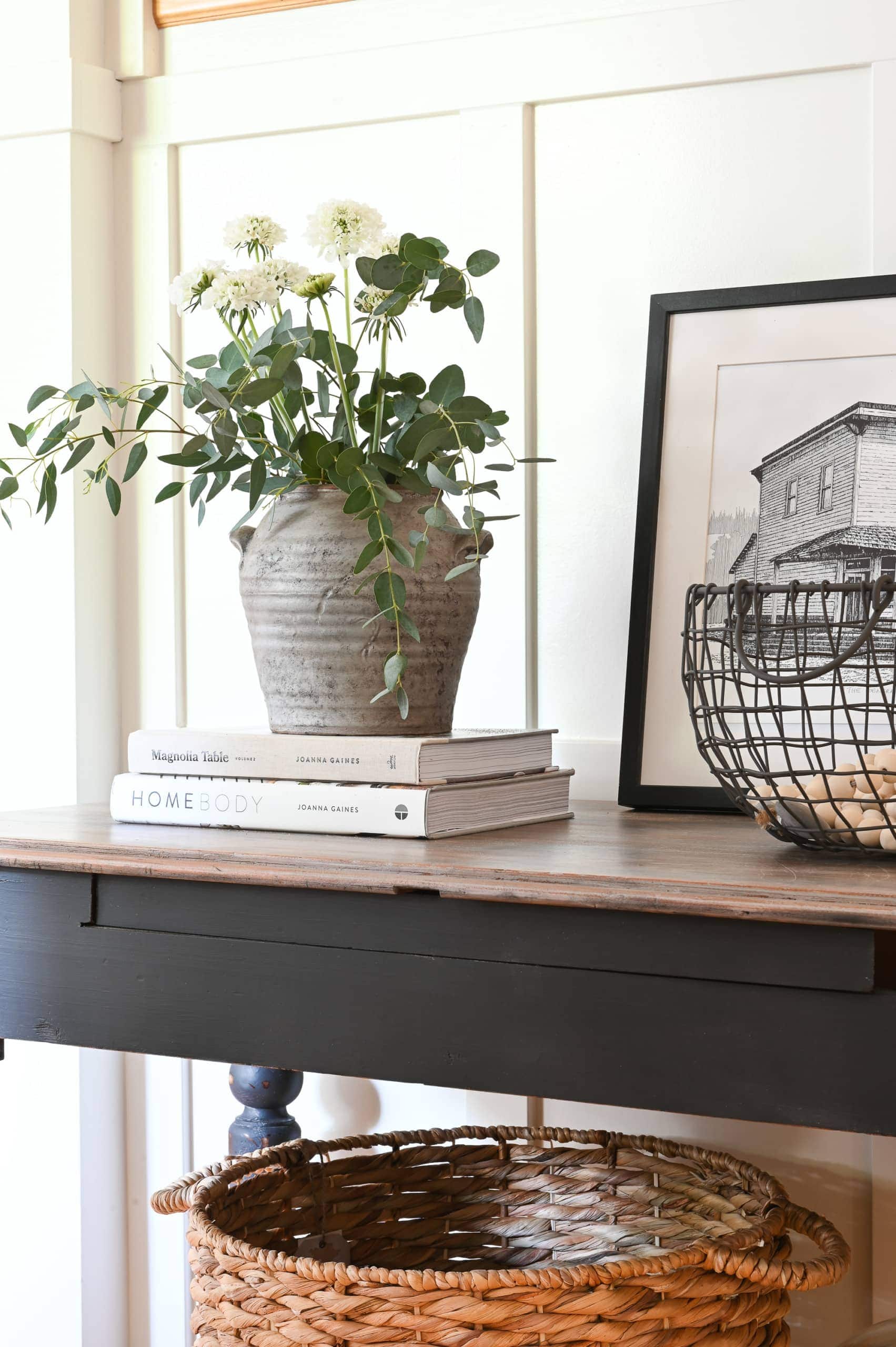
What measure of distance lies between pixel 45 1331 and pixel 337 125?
141 cm

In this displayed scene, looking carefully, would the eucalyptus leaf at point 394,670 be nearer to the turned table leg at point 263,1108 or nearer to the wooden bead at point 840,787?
the wooden bead at point 840,787

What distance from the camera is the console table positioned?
31.9 inches

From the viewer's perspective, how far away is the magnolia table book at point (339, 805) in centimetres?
104

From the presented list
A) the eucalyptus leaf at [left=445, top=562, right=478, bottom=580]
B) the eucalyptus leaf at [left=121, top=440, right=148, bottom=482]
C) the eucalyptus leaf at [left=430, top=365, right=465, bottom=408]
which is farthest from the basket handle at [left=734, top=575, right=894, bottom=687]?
the eucalyptus leaf at [left=121, top=440, right=148, bottom=482]

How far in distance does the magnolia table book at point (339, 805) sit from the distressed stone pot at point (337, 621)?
0.09 m

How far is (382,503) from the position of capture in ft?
3.68

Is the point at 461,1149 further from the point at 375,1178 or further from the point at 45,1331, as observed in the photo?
the point at 45,1331

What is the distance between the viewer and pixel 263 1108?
1.43 meters

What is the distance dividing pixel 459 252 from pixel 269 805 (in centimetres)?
66

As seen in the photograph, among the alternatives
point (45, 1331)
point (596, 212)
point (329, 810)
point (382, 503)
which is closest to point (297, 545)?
point (382, 503)

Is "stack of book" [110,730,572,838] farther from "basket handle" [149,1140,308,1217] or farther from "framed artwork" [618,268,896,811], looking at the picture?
"basket handle" [149,1140,308,1217]

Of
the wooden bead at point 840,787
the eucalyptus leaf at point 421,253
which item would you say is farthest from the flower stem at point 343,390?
the wooden bead at point 840,787

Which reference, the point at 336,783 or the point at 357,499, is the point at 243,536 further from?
the point at 336,783

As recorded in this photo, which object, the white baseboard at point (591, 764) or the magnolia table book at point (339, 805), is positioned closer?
the magnolia table book at point (339, 805)
